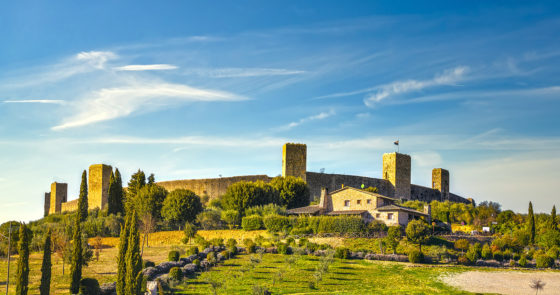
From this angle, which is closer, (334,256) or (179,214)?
(334,256)

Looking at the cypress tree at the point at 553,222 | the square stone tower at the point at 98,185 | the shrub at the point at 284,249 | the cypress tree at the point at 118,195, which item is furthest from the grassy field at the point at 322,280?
the square stone tower at the point at 98,185

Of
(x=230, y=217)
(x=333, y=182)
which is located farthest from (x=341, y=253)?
(x=333, y=182)

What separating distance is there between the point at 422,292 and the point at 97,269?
20582 millimetres

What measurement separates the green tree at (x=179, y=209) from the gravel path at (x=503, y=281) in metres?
29.1

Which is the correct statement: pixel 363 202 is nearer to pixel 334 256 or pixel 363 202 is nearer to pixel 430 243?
pixel 430 243

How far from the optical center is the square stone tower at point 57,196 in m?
88.7

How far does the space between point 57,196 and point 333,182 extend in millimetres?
38628

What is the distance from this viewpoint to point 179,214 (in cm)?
6078

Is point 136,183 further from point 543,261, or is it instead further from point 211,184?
point 543,261

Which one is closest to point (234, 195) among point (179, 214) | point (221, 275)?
point (179, 214)

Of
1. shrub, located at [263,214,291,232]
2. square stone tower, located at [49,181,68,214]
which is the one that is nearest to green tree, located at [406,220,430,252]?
shrub, located at [263,214,291,232]

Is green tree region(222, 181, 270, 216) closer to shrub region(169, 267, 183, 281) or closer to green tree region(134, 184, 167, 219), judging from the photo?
green tree region(134, 184, 167, 219)

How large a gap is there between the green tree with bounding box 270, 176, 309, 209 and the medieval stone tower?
36.0 metres

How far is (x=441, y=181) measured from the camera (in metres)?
86.4
